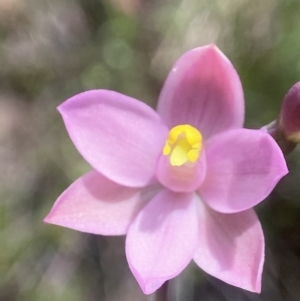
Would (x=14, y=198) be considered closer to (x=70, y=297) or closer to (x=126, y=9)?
(x=70, y=297)

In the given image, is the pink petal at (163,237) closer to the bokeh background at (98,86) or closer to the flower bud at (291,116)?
the flower bud at (291,116)

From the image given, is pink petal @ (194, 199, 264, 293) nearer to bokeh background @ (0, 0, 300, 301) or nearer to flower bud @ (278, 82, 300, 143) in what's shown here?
flower bud @ (278, 82, 300, 143)

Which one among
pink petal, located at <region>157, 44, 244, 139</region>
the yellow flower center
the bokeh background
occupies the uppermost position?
pink petal, located at <region>157, 44, 244, 139</region>

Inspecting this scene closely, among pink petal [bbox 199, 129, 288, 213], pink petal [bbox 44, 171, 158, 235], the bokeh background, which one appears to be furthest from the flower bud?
the bokeh background

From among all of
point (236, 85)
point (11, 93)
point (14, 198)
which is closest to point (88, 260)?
point (14, 198)

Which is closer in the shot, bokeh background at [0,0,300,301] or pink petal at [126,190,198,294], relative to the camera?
pink petal at [126,190,198,294]

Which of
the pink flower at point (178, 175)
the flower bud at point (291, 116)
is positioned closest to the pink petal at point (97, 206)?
the pink flower at point (178, 175)

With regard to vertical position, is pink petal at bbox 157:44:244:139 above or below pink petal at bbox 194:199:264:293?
above
